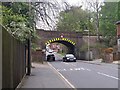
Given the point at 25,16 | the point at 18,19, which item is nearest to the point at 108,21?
the point at 25,16

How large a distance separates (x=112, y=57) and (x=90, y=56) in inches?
634

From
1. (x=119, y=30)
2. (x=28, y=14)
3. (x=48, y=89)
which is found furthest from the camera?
(x=119, y=30)

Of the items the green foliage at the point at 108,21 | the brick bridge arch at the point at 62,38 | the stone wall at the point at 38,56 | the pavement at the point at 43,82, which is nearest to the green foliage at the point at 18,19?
the pavement at the point at 43,82

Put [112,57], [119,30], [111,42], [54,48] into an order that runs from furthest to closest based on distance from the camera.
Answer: [54,48] < [111,42] < [119,30] < [112,57]

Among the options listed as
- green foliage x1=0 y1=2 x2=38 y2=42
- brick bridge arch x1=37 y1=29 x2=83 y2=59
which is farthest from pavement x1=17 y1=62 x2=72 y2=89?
brick bridge arch x1=37 y1=29 x2=83 y2=59

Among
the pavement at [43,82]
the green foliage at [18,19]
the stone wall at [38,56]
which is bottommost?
the pavement at [43,82]

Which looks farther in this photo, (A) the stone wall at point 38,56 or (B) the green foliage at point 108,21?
(B) the green foliage at point 108,21

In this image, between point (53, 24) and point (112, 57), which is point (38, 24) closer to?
point (53, 24)

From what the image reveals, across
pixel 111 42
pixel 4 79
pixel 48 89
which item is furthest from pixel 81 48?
pixel 4 79

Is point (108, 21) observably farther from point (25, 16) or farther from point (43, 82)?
point (43, 82)

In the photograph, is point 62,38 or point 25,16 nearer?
point 25,16

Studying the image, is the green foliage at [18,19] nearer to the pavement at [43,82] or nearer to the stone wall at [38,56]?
the pavement at [43,82]

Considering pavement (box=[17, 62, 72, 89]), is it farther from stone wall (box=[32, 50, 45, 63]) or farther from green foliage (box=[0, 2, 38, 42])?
stone wall (box=[32, 50, 45, 63])

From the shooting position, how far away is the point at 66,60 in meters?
66.1
